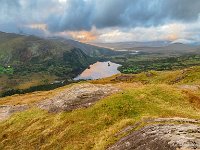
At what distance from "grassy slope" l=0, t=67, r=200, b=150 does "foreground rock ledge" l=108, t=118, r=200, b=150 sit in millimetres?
3782

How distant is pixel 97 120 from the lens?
38.3 metres

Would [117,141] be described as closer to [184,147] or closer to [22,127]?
[184,147]

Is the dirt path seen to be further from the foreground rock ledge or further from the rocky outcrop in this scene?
the foreground rock ledge

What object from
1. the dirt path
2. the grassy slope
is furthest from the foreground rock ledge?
the dirt path

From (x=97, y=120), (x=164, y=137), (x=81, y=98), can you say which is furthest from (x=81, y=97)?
(x=164, y=137)

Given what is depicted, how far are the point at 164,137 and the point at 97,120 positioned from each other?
642 inches

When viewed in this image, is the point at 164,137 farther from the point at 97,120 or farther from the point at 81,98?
the point at 81,98

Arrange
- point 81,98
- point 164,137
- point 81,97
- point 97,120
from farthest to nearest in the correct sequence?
1. point 81,97
2. point 81,98
3. point 97,120
4. point 164,137

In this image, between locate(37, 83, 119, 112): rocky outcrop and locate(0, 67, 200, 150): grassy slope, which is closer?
locate(0, 67, 200, 150): grassy slope

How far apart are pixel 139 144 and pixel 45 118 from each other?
26617 mm

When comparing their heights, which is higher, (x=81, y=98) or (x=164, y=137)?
(x=164, y=137)

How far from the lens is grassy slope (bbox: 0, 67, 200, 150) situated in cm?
3507

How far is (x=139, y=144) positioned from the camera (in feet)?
82.5

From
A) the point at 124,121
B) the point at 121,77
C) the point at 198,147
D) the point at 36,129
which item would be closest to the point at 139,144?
the point at 198,147
